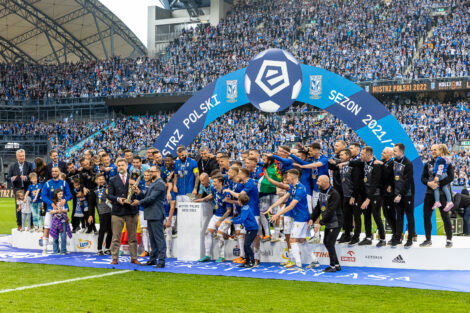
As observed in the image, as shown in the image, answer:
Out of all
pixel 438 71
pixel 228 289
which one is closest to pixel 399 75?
pixel 438 71

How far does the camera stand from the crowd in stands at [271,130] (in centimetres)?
3256

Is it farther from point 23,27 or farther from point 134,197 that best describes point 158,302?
point 23,27

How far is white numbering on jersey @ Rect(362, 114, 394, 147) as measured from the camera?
11922 millimetres

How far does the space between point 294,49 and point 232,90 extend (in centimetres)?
2918

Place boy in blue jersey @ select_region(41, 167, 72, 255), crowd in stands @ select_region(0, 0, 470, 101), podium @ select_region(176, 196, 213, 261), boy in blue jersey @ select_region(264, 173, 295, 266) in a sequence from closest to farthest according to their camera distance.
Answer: boy in blue jersey @ select_region(264, 173, 295, 266) < podium @ select_region(176, 196, 213, 261) < boy in blue jersey @ select_region(41, 167, 72, 255) < crowd in stands @ select_region(0, 0, 470, 101)

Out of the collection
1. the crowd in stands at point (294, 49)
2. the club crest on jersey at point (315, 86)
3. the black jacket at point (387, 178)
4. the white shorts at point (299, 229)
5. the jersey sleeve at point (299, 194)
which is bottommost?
the white shorts at point (299, 229)

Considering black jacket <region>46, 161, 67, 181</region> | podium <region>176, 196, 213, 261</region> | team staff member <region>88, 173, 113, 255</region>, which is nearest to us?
podium <region>176, 196, 213, 261</region>

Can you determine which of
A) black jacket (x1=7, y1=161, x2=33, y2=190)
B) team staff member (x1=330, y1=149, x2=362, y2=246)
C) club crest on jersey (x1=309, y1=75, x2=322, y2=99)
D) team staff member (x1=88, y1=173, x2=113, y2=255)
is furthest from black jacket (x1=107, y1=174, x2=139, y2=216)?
club crest on jersey (x1=309, y1=75, x2=322, y2=99)

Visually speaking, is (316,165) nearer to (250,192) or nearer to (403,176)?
(250,192)

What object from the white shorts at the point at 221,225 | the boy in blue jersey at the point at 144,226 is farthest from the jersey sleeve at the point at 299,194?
the boy in blue jersey at the point at 144,226

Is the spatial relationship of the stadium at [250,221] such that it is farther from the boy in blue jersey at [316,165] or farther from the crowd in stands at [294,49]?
the crowd in stands at [294,49]

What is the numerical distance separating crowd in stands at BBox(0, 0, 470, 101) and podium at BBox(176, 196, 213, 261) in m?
27.8

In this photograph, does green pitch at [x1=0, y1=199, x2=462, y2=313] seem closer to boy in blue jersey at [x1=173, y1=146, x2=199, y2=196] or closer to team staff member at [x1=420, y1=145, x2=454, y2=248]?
team staff member at [x1=420, y1=145, x2=454, y2=248]

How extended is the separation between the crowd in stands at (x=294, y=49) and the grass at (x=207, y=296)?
29.7 meters
